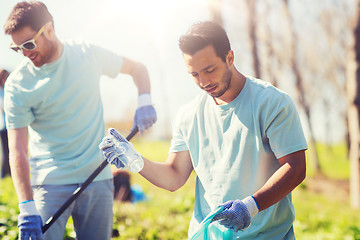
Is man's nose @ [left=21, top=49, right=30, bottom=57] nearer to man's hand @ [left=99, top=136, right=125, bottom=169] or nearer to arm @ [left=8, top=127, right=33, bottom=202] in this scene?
arm @ [left=8, top=127, right=33, bottom=202]

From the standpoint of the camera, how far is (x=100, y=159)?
297 cm

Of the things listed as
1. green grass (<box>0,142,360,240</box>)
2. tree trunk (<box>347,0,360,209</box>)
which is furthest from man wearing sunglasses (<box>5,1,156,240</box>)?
tree trunk (<box>347,0,360,209</box>)

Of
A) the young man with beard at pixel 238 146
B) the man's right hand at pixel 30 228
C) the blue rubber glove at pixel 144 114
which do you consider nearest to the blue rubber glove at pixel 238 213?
the young man with beard at pixel 238 146

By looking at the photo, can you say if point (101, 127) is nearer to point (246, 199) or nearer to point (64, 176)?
point (64, 176)

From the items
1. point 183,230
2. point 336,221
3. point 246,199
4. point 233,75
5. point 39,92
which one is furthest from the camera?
point 336,221

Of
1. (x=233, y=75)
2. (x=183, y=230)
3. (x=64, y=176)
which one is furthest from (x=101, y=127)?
(x=183, y=230)

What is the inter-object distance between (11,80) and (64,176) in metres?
0.80

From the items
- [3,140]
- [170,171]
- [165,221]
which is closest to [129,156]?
[170,171]

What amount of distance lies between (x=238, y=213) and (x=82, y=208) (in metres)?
1.44

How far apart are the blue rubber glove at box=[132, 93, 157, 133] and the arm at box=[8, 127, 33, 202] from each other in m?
0.84

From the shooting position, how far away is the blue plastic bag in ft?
6.54

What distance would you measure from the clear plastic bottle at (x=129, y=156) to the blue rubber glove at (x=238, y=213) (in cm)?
56

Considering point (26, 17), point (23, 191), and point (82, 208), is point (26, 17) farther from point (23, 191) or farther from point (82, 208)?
point (82, 208)

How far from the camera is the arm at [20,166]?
8.80ft
